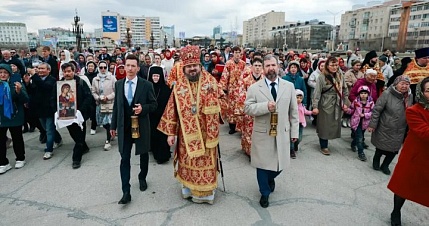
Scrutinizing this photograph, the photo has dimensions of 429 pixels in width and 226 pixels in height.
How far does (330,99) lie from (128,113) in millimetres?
Answer: 3739

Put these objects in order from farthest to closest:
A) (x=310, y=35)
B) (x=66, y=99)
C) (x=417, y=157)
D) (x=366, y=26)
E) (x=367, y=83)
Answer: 1. (x=310, y=35)
2. (x=366, y=26)
3. (x=367, y=83)
4. (x=66, y=99)
5. (x=417, y=157)

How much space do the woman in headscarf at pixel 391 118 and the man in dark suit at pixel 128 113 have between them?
→ 142 inches

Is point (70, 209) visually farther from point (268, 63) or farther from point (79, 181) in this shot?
point (268, 63)

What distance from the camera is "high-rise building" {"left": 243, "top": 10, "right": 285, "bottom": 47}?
12712 centimetres

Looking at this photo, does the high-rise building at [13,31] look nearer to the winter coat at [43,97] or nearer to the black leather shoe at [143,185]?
the winter coat at [43,97]

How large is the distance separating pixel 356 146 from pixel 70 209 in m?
5.36

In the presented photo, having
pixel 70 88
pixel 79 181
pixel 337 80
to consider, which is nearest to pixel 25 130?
pixel 70 88

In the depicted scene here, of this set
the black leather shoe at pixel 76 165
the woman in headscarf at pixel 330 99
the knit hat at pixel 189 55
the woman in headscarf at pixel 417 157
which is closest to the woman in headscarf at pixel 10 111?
the black leather shoe at pixel 76 165

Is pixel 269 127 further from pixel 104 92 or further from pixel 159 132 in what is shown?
pixel 104 92

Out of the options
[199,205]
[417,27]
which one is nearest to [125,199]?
[199,205]

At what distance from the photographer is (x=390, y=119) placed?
4395mm

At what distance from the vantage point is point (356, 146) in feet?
19.0

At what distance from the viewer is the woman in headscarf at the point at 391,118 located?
14.1ft

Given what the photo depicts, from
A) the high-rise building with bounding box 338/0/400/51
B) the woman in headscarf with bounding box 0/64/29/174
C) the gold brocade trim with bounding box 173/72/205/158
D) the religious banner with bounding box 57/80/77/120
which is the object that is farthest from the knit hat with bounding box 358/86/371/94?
the high-rise building with bounding box 338/0/400/51
